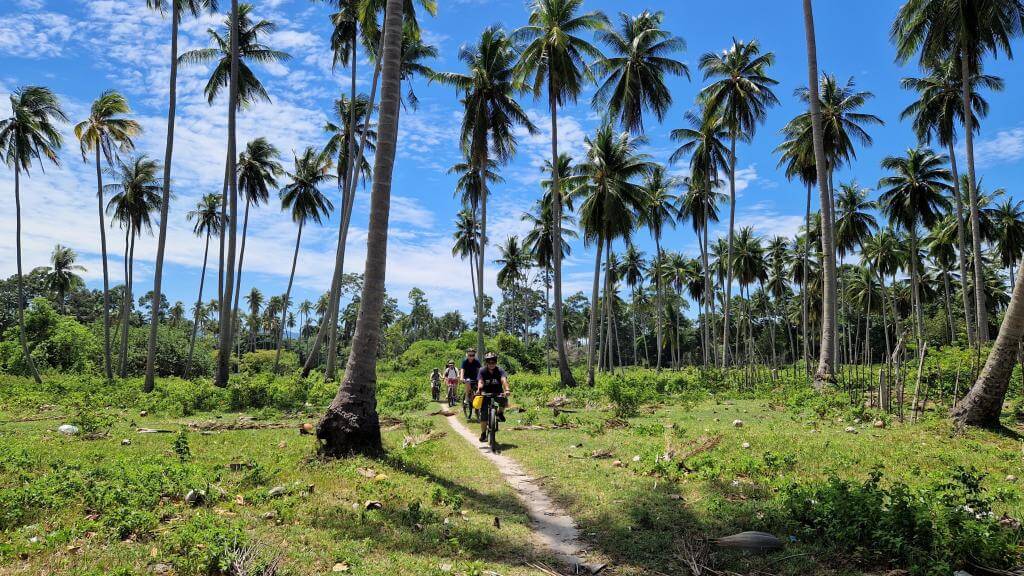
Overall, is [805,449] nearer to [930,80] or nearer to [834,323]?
[834,323]

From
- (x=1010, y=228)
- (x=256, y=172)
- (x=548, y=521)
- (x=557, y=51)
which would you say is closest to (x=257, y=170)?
(x=256, y=172)

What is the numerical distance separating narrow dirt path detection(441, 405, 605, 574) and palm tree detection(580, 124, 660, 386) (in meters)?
19.0

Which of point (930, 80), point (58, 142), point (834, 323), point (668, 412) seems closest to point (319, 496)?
point (668, 412)

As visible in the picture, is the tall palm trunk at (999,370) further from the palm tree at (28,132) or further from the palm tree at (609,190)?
the palm tree at (28,132)

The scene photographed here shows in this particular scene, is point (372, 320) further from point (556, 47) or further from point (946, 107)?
point (946, 107)

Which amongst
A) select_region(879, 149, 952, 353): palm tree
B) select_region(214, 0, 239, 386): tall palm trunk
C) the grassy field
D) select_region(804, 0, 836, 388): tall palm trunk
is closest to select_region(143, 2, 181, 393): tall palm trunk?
select_region(214, 0, 239, 386): tall palm trunk

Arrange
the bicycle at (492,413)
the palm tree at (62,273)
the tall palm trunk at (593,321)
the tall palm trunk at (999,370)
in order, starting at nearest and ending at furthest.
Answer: the tall palm trunk at (999,370) → the bicycle at (492,413) → the tall palm trunk at (593,321) → the palm tree at (62,273)

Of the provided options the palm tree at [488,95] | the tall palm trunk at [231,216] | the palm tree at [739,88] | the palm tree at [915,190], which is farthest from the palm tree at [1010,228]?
the tall palm trunk at [231,216]

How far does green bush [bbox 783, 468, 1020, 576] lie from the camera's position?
162 inches

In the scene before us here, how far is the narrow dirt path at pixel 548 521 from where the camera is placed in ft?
16.6

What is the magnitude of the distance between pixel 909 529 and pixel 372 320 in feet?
23.9

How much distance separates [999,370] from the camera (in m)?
9.63

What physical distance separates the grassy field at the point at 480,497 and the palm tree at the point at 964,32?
17618 mm

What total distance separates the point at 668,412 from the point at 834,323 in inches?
236
